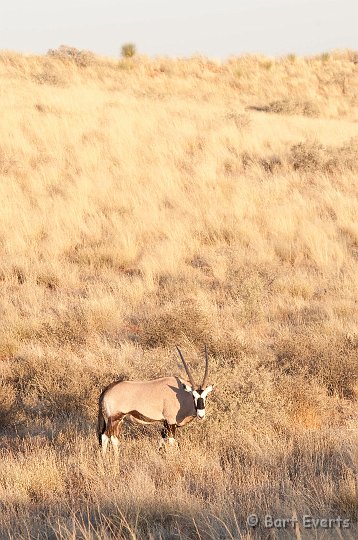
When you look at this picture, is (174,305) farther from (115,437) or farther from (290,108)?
(290,108)

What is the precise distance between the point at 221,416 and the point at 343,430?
93cm

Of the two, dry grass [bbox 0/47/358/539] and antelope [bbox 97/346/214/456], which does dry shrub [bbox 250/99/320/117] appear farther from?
antelope [bbox 97/346/214/456]

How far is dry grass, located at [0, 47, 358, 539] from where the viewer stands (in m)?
4.62

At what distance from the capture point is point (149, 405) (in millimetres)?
5254

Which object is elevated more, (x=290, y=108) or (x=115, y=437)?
(x=290, y=108)

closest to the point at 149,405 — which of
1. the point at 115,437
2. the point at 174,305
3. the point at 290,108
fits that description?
the point at 115,437

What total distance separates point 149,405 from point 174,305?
147 inches

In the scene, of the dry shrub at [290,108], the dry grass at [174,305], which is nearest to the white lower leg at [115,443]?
the dry grass at [174,305]

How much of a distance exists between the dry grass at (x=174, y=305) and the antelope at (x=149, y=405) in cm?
21

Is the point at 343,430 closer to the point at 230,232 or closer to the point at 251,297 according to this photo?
the point at 251,297

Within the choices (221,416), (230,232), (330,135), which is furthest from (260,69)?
(221,416)

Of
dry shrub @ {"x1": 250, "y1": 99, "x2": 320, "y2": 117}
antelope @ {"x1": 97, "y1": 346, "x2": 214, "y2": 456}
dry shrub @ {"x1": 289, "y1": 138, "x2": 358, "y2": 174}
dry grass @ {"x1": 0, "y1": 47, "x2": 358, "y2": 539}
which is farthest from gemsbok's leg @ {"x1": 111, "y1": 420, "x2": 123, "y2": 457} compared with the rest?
dry shrub @ {"x1": 250, "y1": 99, "x2": 320, "y2": 117}

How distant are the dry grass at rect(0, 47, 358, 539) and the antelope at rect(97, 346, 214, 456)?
0.21 metres

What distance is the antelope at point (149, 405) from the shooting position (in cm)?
521
